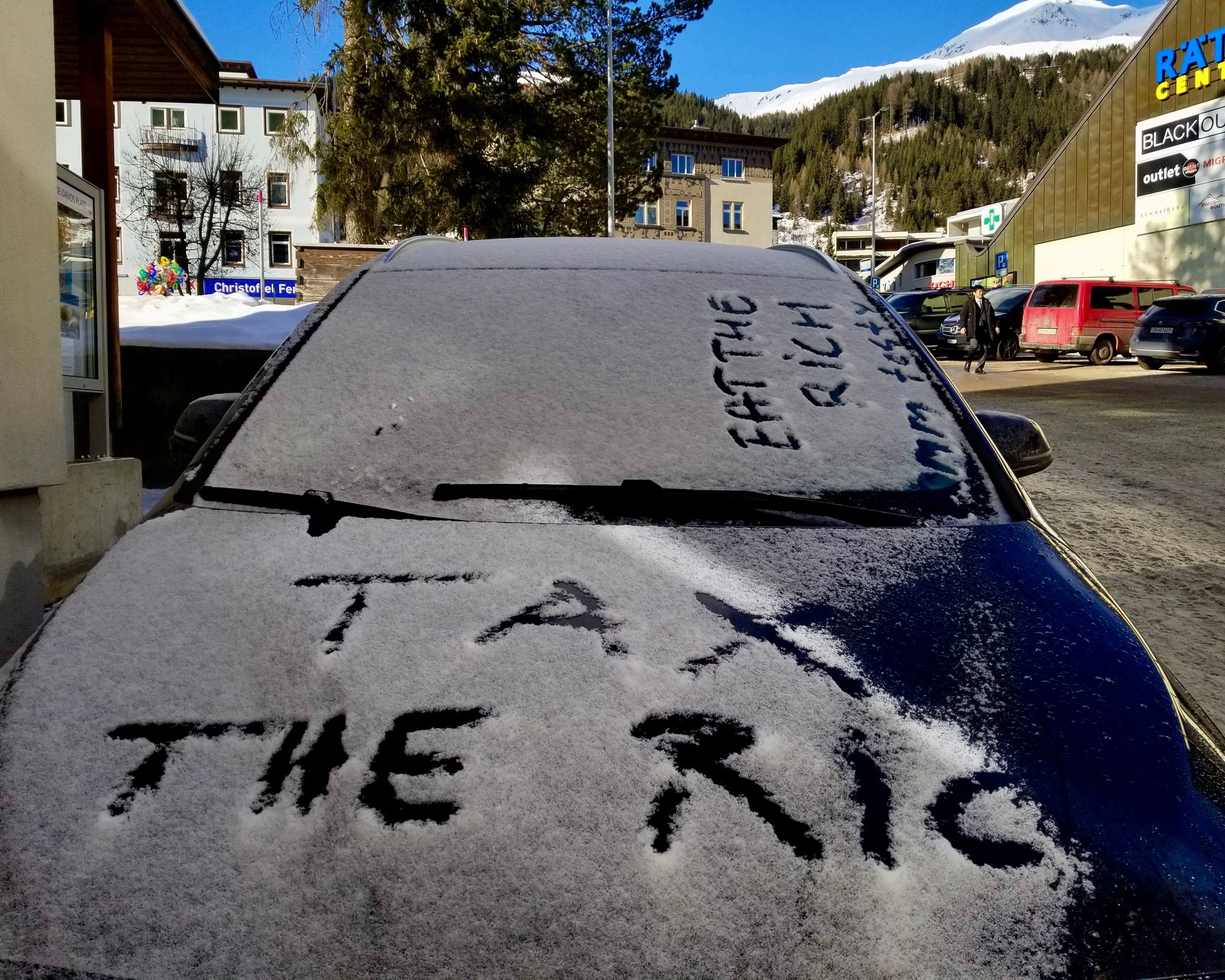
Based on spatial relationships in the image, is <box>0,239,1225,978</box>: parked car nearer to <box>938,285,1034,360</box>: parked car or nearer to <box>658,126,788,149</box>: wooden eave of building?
<box>938,285,1034,360</box>: parked car

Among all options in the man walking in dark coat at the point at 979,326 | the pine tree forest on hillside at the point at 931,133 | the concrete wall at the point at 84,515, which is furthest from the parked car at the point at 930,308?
the pine tree forest on hillside at the point at 931,133

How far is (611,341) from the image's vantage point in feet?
6.39

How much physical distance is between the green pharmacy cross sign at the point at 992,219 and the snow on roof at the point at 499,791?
50320mm

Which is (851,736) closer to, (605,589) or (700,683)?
(700,683)

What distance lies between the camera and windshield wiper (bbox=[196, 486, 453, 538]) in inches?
62.7

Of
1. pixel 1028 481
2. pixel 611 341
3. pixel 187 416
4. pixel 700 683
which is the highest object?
pixel 611 341

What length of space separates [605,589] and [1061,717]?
0.58 meters

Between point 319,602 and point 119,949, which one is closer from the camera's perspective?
point 119,949

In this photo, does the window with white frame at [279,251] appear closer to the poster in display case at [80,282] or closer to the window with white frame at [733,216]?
the window with white frame at [733,216]

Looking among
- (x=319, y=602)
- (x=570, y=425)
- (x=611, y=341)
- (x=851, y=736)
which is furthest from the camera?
(x=611, y=341)

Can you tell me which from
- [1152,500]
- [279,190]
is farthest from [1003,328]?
[279,190]

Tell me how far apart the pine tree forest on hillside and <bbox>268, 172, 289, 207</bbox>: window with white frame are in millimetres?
78018

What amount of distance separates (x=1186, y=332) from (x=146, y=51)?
18.1 metres

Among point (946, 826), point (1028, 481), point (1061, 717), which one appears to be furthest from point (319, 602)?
point (1028, 481)
